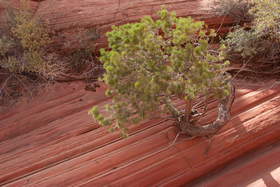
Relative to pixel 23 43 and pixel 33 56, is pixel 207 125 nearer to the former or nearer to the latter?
pixel 33 56

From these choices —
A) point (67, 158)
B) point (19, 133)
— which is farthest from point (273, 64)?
point (19, 133)

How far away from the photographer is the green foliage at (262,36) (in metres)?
6.51

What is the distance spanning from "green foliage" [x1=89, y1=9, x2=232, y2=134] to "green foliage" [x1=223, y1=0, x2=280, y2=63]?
6.92ft

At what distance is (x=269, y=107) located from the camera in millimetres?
6379

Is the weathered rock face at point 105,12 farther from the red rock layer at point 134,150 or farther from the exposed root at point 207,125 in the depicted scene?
the exposed root at point 207,125

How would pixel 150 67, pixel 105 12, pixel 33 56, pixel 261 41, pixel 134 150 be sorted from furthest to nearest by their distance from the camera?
pixel 105 12 → pixel 33 56 → pixel 261 41 → pixel 134 150 → pixel 150 67

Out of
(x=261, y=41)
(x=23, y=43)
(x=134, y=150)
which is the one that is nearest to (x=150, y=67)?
(x=134, y=150)

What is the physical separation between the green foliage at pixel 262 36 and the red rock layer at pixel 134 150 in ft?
2.92

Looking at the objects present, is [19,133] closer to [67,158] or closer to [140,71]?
[67,158]

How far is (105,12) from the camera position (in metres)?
8.80

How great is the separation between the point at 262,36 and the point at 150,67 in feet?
11.5

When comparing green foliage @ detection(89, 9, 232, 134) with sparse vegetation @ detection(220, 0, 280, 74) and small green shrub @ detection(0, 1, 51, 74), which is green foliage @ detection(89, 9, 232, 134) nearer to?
sparse vegetation @ detection(220, 0, 280, 74)

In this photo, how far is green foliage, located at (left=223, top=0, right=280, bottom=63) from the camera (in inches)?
256

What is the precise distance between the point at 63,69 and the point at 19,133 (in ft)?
6.38
